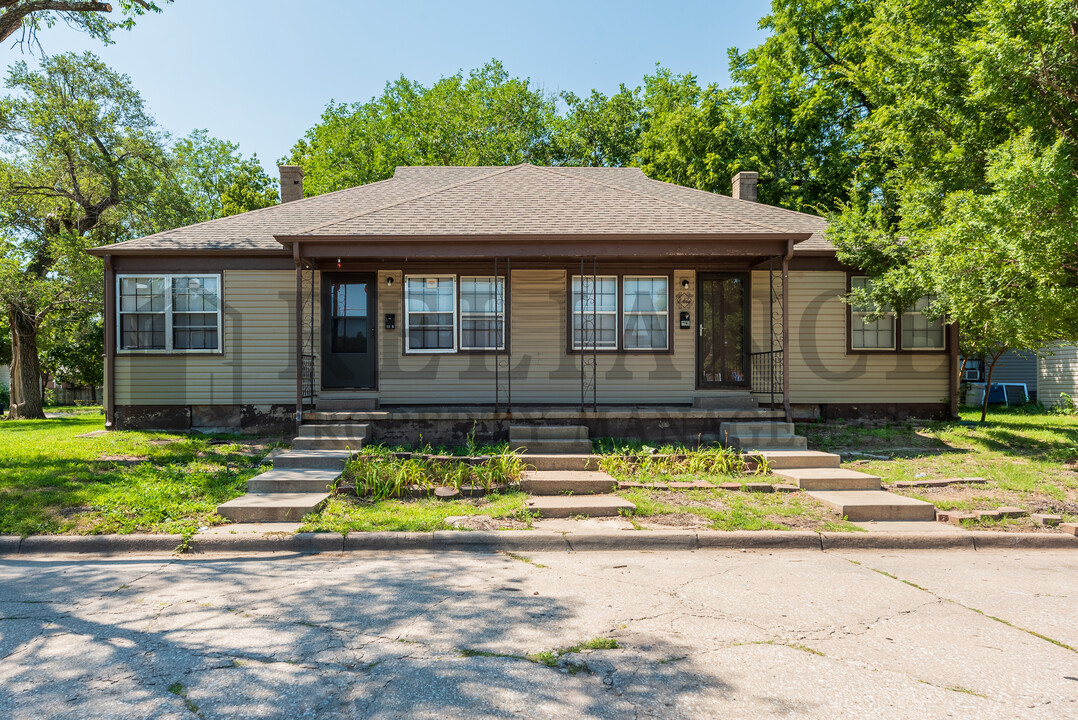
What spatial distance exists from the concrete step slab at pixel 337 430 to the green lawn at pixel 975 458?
296 inches

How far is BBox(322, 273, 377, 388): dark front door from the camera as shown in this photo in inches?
452

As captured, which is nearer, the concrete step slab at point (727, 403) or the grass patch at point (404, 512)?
the grass patch at point (404, 512)

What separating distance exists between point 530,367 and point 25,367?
17.9 metres

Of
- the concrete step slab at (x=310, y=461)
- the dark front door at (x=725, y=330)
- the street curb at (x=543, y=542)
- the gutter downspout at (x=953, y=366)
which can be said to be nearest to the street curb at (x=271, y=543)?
the street curb at (x=543, y=542)

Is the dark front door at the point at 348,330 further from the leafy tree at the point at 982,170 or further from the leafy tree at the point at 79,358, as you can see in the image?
the leafy tree at the point at 79,358

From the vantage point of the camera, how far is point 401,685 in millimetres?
2982

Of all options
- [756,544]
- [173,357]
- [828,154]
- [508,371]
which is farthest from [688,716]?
[828,154]

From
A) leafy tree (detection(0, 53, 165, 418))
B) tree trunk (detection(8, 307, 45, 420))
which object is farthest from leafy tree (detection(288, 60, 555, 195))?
tree trunk (detection(8, 307, 45, 420))

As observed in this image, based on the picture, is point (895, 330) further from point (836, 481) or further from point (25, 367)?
point (25, 367)

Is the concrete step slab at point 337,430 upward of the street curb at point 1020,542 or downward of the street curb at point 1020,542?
upward

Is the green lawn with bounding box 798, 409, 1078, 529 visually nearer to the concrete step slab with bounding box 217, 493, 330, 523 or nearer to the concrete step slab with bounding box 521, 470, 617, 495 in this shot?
the concrete step slab with bounding box 521, 470, 617, 495

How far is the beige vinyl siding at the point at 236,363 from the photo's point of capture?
1145 cm

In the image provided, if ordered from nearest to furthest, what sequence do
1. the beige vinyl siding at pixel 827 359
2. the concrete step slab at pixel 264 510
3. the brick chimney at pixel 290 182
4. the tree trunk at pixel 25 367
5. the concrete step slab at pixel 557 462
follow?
1. the concrete step slab at pixel 264 510
2. the concrete step slab at pixel 557 462
3. the beige vinyl siding at pixel 827 359
4. the brick chimney at pixel 290 182
5. the tree trunk at pixel 25 367

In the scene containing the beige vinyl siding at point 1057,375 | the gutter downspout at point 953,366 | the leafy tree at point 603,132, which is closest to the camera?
the gutter downspout at point 953,366
